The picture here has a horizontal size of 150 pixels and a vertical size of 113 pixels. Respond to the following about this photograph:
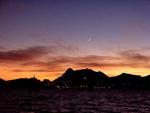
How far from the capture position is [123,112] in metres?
71.9

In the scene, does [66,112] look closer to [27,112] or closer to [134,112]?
[27,112]

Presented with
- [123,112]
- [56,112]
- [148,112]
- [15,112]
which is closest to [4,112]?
[15,112]

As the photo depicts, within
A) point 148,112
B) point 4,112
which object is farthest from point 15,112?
point 148,112

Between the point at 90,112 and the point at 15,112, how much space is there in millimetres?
17016

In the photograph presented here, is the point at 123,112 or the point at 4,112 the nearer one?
the point at 4,112

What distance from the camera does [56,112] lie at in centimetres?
7138

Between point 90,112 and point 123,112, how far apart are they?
7.93m

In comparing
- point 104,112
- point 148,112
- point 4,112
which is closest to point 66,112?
point 104,112

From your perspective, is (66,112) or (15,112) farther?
(66,112)

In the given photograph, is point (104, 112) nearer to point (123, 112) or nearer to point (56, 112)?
point (123, 112)

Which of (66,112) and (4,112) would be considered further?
(66,112)

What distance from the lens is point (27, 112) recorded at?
65.6m

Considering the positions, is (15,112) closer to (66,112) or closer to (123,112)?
(66,112)

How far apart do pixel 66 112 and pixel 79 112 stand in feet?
11.4
